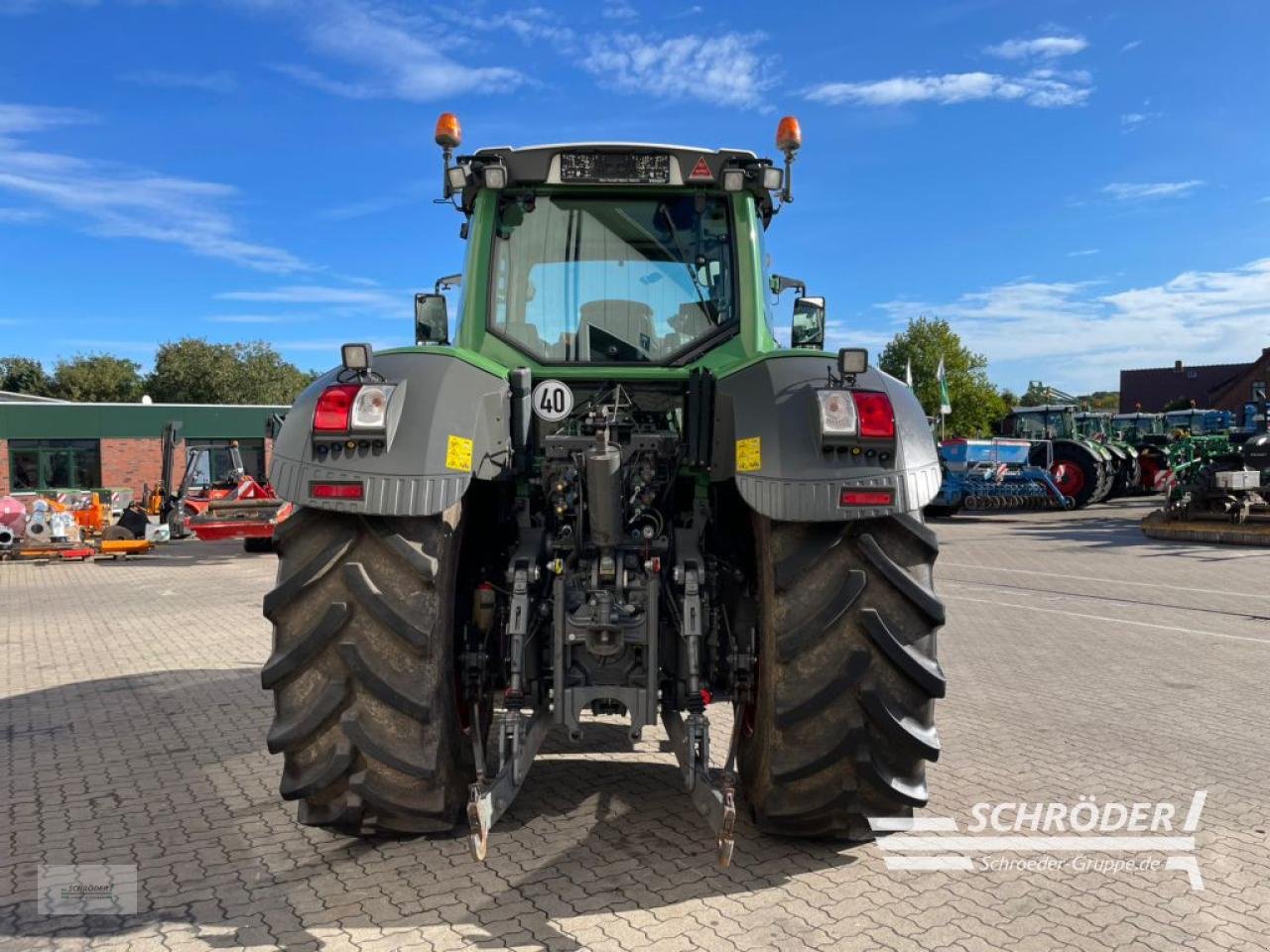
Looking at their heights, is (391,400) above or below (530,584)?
above

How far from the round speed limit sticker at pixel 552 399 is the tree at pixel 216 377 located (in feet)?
184

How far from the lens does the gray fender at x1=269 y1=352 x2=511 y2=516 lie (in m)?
3.19

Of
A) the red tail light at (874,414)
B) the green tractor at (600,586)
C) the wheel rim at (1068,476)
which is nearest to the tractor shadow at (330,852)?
the green tractor at (600,586)

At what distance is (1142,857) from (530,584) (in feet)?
8.52

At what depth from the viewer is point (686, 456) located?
373cm

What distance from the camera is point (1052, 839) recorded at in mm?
3889

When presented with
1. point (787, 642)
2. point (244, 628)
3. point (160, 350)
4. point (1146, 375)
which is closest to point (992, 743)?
point (787, 642)

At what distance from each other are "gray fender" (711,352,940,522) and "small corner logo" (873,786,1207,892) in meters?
1.18

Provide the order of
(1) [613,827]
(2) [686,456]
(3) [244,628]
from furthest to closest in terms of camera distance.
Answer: (3) [244,628], (1) [613,827], (2) [686,456]

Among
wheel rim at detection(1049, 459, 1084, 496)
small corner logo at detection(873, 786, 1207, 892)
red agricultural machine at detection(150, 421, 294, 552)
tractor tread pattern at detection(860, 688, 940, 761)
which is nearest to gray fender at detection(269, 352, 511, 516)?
tractor tread pattern at detection(860, 688, 940, 761)

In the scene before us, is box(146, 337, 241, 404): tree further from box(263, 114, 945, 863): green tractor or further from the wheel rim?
box(263, 114, 945, 863): green tractor

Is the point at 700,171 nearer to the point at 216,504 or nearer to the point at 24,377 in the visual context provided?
the point at 216,504

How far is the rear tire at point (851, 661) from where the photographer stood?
3252 mm

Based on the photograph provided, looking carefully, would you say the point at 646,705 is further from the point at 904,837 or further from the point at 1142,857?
the point at 1142,857
